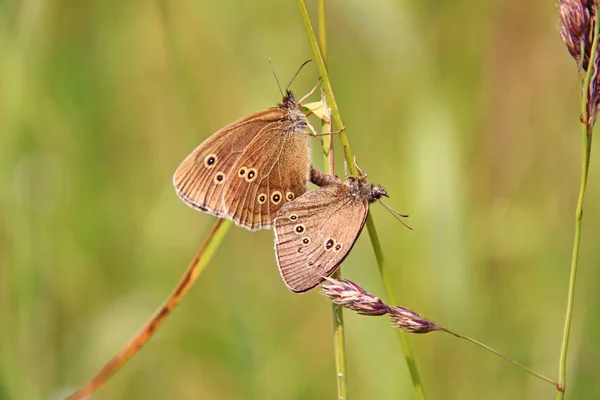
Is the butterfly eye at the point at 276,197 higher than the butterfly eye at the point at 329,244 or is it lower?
higher

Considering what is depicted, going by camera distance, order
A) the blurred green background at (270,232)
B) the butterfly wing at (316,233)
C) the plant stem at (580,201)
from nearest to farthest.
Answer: the plant stem at (580,201) < the butterfly wing at (316,233) < the blurred green background at (270,232)

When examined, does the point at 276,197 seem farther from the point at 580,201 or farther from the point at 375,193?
the point at 580,201

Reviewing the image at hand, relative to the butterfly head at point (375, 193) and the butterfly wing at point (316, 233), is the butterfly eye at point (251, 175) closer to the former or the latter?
the butterfly wing at point (316, 233)

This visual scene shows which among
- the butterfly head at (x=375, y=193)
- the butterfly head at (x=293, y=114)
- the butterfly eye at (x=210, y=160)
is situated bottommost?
the butterfly head at (x=375, y=193)

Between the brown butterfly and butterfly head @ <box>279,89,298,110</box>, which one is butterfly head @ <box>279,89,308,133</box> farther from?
the brown butterfly

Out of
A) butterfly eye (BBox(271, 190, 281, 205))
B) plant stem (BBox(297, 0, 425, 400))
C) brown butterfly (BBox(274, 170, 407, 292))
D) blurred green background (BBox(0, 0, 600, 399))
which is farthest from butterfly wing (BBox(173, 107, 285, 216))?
plant stem (BBox(297, 0, 425, 400))

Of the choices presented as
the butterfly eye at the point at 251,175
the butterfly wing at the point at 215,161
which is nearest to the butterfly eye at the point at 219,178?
the butterfly wing at the point at 215,161
